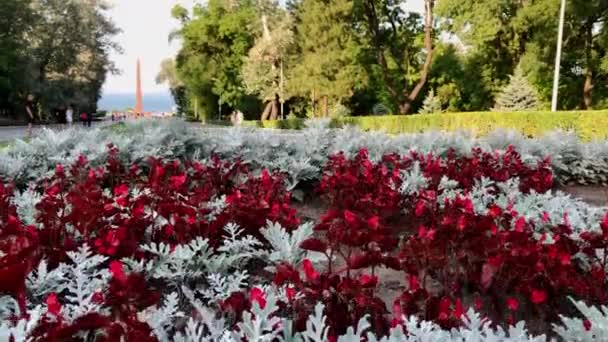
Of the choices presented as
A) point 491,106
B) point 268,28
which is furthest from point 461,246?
point 268,28

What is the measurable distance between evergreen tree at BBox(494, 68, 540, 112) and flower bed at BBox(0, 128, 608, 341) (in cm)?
2444

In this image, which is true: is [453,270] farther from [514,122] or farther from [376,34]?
[376,34]

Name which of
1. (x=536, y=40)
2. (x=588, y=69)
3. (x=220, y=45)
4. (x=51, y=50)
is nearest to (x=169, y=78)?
(x=220, y=45)

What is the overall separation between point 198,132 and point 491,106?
98.5 ft

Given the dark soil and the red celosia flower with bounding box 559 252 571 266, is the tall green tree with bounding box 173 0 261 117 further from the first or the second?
the red celosia flower with bounding box 559 252 571 266

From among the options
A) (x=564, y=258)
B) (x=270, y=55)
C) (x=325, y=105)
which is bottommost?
(x=564, y=258)

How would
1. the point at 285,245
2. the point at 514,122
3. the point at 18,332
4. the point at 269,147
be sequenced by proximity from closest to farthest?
1. the point at 18,332
2. the point at 285,245
3. the point at 269,147
4. the point at 514,122

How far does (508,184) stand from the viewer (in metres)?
5.26

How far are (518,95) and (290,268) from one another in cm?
2794

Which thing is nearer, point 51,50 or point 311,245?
point 311,245

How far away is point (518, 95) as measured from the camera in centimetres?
2748

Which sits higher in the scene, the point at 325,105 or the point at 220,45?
the point at 220,45

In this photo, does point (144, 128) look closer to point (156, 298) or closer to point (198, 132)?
point (198, 132)

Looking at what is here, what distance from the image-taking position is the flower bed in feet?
6.26
